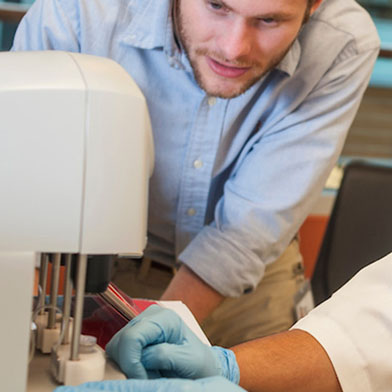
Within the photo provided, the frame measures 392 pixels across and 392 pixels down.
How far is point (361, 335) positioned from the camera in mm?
1231

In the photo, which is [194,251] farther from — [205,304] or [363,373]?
[363,373]

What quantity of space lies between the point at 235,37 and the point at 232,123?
0.28 metres

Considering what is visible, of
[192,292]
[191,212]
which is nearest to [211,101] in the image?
[191,212]

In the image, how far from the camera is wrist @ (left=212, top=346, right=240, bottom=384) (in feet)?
3.61

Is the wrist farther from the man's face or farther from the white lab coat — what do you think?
the man's face

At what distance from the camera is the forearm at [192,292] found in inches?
65.4

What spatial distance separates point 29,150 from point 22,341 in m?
0.22

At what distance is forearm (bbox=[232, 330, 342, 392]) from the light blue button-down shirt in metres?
0.45

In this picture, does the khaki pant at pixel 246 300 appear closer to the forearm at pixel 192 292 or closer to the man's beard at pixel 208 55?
the forearm at pixel 192 292

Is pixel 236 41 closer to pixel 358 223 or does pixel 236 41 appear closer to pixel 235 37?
pixel 235 37

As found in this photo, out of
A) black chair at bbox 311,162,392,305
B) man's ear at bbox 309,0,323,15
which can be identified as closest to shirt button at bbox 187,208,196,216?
man's ear at bbox 309,0,323,15

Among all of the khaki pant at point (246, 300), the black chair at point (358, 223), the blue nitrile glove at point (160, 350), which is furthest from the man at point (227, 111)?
the black chair at point (358, 223)

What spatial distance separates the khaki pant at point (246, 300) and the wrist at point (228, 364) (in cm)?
79

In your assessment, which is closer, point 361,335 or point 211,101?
point 361,335
